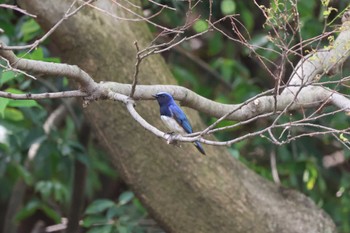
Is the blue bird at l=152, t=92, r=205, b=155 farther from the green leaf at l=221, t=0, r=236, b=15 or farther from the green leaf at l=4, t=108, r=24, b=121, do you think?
the green leaf at l=4, t=108, r=24, b=121

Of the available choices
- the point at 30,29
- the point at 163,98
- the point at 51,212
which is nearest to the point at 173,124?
the point at 163,98

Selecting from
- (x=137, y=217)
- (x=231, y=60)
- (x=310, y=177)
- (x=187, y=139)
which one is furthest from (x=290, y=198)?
(x=187, y=139)

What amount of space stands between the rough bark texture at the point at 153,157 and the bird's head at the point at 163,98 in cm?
78

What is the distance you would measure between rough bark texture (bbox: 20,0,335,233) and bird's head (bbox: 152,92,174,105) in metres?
0.78

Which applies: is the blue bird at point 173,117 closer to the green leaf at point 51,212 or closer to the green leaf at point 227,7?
the green leaf at point 227,7

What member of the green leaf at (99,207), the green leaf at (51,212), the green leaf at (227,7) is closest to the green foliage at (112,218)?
the green leaf at (99,207)

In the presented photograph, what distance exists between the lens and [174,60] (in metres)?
5.25

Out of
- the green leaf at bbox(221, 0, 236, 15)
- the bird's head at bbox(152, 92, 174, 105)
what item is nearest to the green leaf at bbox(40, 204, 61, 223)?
the green leaf at bbox(221, 0, 236, 15)

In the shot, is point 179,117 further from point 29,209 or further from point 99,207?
point 29,209

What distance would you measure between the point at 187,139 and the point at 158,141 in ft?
4.87

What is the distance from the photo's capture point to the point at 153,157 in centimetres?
374

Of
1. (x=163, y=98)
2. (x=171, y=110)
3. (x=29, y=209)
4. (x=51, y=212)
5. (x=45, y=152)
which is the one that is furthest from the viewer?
(x=51, y=212)

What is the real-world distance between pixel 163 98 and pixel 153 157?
0.87 metres

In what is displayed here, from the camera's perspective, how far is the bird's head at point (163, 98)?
2.87 metres
